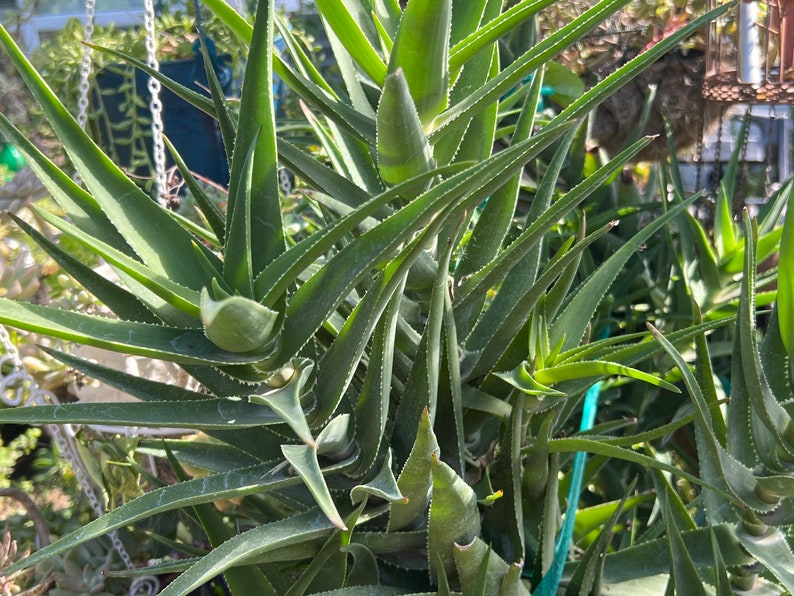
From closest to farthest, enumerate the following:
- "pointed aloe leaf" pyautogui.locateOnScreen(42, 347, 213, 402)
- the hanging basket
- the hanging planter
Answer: "pointed aloe leaf" pyautogui.locateOnScreen(42, 347, 213, 402), the hanging basket, the hanging planter

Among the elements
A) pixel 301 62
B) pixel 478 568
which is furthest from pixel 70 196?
pixel 478 568

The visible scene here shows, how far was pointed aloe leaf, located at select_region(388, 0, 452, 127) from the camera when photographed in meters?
0.26

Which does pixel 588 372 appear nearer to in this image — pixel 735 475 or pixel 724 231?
pixel 735 475

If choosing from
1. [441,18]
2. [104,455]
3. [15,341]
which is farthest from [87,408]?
[15,341]

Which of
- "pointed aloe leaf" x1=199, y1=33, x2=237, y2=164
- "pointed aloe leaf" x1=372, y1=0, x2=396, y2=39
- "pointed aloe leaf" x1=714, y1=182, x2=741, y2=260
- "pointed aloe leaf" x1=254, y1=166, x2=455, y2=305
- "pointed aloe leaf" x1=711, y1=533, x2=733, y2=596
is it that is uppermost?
"pointed aloe leaf" x1=372, y1=0, x2=396, y2=39

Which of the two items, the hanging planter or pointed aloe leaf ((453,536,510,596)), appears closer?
pointed aloe leaf ((453,536,510,596))

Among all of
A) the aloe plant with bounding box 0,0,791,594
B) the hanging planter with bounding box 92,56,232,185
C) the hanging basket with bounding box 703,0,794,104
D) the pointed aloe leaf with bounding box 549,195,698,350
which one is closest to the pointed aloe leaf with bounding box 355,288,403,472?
the aloe plant with bounding box 0,0,791,594

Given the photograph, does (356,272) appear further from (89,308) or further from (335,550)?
(89,308)

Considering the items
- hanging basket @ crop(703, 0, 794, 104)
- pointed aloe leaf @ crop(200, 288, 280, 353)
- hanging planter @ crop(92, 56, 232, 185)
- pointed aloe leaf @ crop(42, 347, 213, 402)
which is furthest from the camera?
hanging planter @ crop(92, 56, 232, 185)

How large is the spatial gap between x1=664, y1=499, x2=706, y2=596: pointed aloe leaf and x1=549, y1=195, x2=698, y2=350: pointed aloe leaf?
10 cm

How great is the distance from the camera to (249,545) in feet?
0.89

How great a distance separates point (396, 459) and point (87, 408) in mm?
A: 143

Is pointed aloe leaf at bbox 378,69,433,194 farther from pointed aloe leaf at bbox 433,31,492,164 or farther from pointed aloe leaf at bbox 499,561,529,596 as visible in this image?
pointed aloe leaf at bbox 499,561,529,596

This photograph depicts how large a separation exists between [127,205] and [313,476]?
0.45ft
